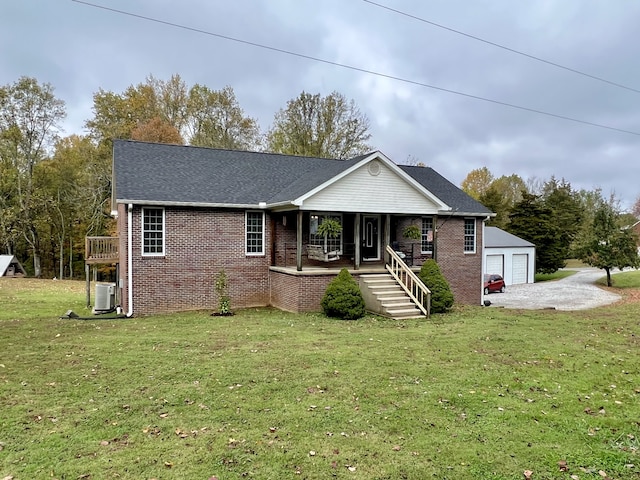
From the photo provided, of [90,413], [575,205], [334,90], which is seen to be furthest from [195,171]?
[575,205]

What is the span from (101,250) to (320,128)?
70.1 ft

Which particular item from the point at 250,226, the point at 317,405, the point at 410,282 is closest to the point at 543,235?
the point at 410,282

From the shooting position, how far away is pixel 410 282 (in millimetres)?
15062

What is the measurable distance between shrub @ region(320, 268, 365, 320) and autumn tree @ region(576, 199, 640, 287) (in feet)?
79.8

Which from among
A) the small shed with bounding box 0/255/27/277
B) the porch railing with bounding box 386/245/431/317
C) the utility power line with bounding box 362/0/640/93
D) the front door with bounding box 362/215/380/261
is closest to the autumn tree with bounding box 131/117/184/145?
the small shed with bounding box 0/255/27/277

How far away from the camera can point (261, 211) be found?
607 inches

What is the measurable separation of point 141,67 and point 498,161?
135ft

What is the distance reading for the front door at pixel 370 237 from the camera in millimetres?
17609

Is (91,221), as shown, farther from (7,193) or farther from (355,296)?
(355,296)

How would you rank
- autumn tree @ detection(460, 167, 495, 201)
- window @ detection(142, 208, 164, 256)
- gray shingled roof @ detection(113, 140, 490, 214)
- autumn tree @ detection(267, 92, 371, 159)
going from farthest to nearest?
autumn tree @ detection(460, 167, 495, 201)
autumn tree @ detection(267, 92, 371, 159)
gray shingled roof @ detection(113, 140, 490, 214)
window @ detection(142, 208, 164, 256)

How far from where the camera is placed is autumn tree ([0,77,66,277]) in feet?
103

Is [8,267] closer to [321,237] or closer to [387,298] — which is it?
[321,237]

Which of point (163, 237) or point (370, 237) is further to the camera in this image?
point (370, 237)

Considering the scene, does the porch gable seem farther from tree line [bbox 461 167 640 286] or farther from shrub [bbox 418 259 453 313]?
tree line [bbox 461 167 640 286]
